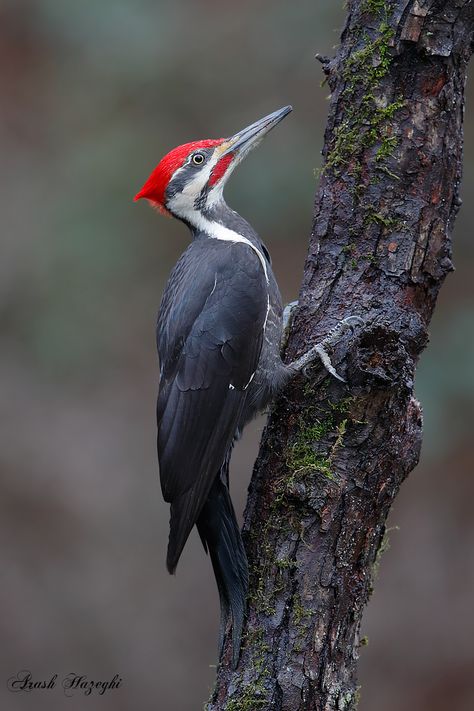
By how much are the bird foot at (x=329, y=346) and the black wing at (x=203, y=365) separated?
391 mm

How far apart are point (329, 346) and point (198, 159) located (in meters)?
1.45

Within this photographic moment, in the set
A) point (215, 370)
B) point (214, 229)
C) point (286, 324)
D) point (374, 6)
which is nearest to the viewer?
point (374, 6)

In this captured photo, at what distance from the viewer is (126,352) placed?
7.10 m

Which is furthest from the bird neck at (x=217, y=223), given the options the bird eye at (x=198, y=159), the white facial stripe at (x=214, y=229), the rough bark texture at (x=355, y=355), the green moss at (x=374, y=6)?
the green moss at (x=374, y=6)

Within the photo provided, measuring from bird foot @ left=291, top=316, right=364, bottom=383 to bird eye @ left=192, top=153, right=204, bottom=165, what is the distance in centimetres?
127

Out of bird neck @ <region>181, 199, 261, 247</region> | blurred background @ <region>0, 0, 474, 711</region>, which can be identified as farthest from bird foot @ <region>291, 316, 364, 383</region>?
blurred background @ <region>0, 0, 474, 711</region>

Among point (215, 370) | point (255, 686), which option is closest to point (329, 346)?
point (215, 370)

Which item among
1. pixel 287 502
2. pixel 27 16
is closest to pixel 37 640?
pixel 287 502

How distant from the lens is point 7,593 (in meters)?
6.45

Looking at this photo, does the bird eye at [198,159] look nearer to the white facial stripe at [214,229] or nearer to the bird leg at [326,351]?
the white facial stripe at [214,229]

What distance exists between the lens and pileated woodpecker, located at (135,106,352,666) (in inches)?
116

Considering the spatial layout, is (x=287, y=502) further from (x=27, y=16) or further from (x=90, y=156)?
(x=27, y=16)

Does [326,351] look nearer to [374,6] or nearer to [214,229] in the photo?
[374,6]

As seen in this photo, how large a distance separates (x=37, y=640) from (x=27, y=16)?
4686 mm
